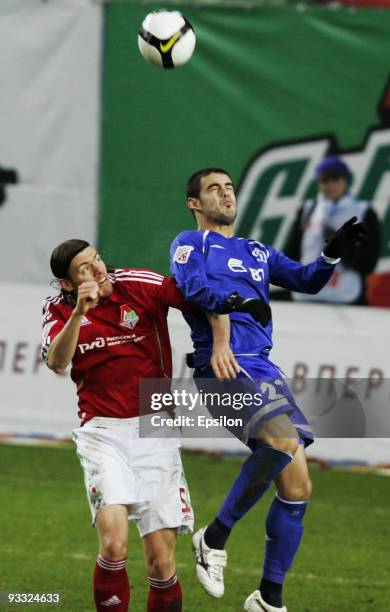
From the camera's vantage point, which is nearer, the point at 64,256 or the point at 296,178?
the point at 64,256

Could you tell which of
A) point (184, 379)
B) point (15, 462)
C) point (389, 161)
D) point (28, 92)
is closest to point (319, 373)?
point (184, 379)

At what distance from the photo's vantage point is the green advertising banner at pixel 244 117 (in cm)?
1218

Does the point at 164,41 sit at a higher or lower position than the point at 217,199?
higher

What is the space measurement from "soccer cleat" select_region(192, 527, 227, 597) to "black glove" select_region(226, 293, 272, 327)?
1.34 m

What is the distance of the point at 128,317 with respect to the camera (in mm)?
6883

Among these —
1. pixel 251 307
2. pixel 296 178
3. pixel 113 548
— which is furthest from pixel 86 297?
pixel 296 178

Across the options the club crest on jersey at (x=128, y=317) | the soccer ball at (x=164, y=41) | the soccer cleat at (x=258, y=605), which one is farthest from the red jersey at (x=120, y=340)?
the soccer ball at (x=164, y=41)

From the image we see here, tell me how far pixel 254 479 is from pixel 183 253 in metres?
1.29

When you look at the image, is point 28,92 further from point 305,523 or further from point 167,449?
point 167,449

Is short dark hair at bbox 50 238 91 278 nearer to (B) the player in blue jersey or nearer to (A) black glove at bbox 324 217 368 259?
(B) the player in blue jersey

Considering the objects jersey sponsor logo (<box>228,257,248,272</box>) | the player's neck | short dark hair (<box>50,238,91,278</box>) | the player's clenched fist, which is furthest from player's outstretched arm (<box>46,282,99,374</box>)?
the player's neck

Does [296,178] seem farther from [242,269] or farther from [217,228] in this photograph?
[242,269]

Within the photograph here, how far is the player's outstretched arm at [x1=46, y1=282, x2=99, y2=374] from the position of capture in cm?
635

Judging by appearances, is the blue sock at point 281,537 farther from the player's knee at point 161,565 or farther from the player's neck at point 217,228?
the player's neck at point 217,228
